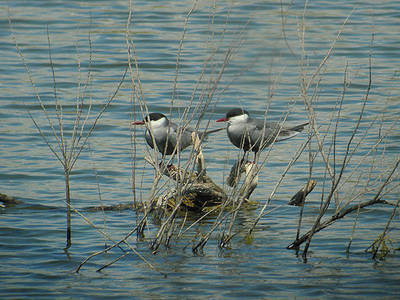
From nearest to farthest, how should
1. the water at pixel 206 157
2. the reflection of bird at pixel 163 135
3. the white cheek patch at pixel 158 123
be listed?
the water at pixel 206 157 < the reflection of bird at pixel 163 135 < the white cheek patch at pixel 158 123

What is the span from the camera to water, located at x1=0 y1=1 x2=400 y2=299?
5648mm

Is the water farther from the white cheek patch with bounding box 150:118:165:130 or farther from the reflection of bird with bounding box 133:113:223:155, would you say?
the white cheek patch with bounding box 150:118:165:130

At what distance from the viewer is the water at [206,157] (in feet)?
18.5

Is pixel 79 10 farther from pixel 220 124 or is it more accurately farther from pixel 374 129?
pixel 374 129

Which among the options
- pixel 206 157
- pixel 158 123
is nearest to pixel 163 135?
pixel 158 123

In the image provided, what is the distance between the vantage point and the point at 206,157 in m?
10.4

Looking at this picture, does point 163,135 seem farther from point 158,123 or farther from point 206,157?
point 206,157

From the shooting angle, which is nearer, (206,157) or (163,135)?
(163,135)

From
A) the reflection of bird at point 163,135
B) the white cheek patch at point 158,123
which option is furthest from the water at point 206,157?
the white cheek patch at point 158,123

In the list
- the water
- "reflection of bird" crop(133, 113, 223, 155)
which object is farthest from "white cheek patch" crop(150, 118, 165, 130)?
the water

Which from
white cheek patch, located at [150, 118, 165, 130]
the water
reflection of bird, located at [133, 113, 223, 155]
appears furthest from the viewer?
white cheek patch, located at [150, 118, 165, 130]

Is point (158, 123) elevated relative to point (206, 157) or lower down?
elevated

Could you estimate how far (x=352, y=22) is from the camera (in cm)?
1942

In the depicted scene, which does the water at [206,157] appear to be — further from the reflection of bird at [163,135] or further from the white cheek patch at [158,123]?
the white cheek patch at [158,123]
